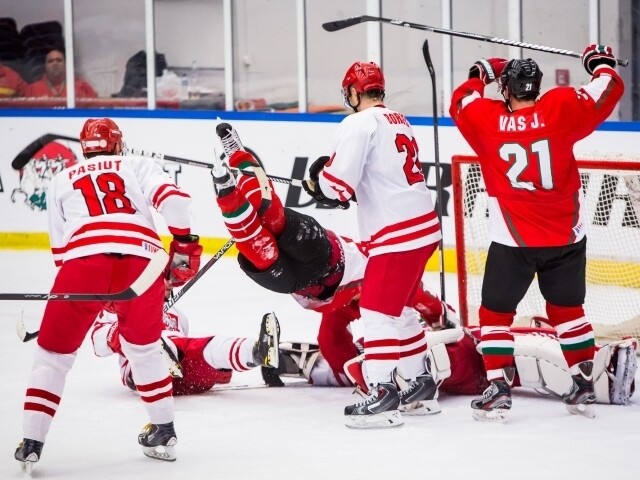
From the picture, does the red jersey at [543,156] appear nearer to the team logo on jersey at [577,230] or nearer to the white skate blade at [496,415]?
the team logo on jersey at [577,230]

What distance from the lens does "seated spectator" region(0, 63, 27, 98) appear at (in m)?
8.91

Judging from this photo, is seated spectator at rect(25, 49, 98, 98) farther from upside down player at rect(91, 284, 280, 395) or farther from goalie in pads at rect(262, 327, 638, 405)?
goalie in pads at rect(262, 327, 638, 405)

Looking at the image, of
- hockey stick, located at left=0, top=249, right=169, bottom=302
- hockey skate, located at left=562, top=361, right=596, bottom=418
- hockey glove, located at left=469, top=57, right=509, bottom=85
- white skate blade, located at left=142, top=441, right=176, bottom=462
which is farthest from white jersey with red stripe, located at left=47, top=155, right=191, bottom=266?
hockey skate, located at left=562, top=361, right=596, bottom=418

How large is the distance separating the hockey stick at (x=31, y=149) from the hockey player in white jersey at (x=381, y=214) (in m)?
4.39

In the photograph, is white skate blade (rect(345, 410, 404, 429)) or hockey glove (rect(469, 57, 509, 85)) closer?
white skate blade (rect(345, 410, 404, 429))

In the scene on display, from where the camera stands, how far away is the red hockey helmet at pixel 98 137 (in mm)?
4012

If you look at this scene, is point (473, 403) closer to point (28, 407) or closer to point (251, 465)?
point (251, 465)

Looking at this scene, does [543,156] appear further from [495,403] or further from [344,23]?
[344,23]

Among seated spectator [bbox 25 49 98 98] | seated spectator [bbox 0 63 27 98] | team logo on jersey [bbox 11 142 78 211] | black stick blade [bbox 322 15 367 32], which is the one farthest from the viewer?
seated spectator [bbox 0 63 27 98]

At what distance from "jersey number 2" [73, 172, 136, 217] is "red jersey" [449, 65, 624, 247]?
4.08 feet

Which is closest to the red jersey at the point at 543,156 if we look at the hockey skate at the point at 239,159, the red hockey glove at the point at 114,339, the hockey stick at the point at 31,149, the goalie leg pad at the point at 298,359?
the hockey skate at the point at 239,159

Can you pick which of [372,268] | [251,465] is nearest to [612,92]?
[372,268]

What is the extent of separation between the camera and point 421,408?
4.47 metres

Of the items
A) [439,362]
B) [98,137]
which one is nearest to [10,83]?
[98,137]
